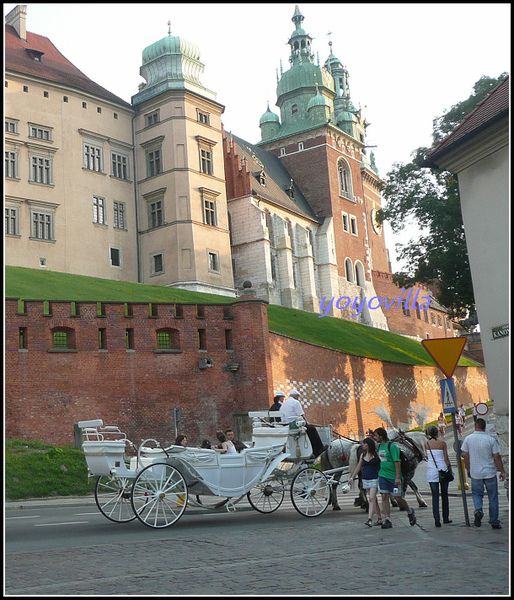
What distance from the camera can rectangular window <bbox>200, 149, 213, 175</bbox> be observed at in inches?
1949

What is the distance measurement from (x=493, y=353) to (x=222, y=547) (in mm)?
6915

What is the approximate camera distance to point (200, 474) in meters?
11.1

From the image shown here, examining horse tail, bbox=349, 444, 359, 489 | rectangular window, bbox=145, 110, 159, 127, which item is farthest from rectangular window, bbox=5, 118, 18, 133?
horse tail, bbox=349, 444, 359, 489

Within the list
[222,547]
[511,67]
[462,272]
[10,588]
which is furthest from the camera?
[462,272]

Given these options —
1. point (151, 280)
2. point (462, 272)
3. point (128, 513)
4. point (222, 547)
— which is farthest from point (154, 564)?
point (151, 280)

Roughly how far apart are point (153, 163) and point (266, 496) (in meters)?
39.4

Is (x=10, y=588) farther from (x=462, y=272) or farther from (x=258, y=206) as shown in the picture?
(x=258, y=206)

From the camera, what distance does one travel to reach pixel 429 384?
44.7m

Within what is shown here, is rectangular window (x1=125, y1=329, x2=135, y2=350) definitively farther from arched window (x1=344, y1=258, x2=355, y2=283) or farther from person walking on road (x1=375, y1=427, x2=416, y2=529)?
arched window (x1=344, y1=258, x2=355, y2=283)

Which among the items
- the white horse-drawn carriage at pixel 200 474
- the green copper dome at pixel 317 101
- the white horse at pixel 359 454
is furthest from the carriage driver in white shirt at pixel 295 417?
the green copper dome at pixel 317 101

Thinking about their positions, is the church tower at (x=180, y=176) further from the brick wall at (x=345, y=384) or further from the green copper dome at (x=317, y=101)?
the green copper dome at (x=317, y=101)

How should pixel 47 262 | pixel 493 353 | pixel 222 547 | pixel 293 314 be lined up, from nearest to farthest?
pixel 222 547
pixel 493 353
pixel 47 262
pixel 293 314

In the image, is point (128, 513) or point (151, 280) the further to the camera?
point (151, 280)

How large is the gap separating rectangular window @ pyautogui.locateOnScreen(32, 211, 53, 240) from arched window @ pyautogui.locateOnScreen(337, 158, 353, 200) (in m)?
33.7
